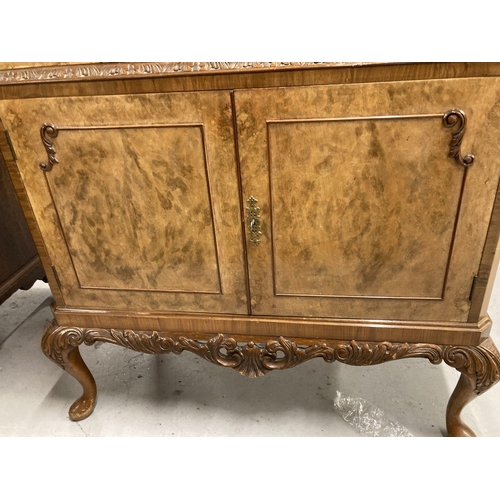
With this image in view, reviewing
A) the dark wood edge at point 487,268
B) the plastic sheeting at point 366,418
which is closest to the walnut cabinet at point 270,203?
the dark wood edge at point 487,268

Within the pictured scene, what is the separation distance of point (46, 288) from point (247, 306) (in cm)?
122

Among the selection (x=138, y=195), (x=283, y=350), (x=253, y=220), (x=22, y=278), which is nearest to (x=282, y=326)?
(x=283, y=350)

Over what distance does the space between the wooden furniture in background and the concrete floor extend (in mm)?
270

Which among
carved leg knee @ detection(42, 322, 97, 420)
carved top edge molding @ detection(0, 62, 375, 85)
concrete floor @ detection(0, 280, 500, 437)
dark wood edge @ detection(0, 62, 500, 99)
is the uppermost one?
carved top edge molding @ detection(0, 62, 375, 85)

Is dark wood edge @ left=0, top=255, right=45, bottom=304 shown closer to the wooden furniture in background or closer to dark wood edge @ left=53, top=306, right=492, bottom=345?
the wooden furniture in background

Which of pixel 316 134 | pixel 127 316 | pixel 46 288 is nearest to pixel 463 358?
pixel 316 134

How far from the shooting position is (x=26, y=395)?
132 cm

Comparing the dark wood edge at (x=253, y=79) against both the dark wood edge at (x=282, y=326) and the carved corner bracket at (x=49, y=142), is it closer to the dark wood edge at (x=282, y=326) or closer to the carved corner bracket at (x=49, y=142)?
the carved corner bracket at (x=49, y=142)

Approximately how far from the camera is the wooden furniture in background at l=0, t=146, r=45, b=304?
1352 millimetres

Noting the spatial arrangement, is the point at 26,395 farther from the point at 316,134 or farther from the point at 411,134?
the point at 411,134

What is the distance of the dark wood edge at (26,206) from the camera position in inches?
34.8

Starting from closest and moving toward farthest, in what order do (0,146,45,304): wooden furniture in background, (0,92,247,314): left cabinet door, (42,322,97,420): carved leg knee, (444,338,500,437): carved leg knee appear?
(0,92,247,314): left cabinet door → (444,338,500,437): carved leg knee → (42,322,97,420): carved leg knee → (0,146,45,304): wooden furniture in background

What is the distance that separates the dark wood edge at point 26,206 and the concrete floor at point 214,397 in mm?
405

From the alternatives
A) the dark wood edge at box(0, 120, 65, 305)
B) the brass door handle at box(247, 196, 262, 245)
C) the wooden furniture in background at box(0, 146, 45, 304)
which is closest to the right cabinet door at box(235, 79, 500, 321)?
the brass door handle at box(247, 196, 262, 245)
